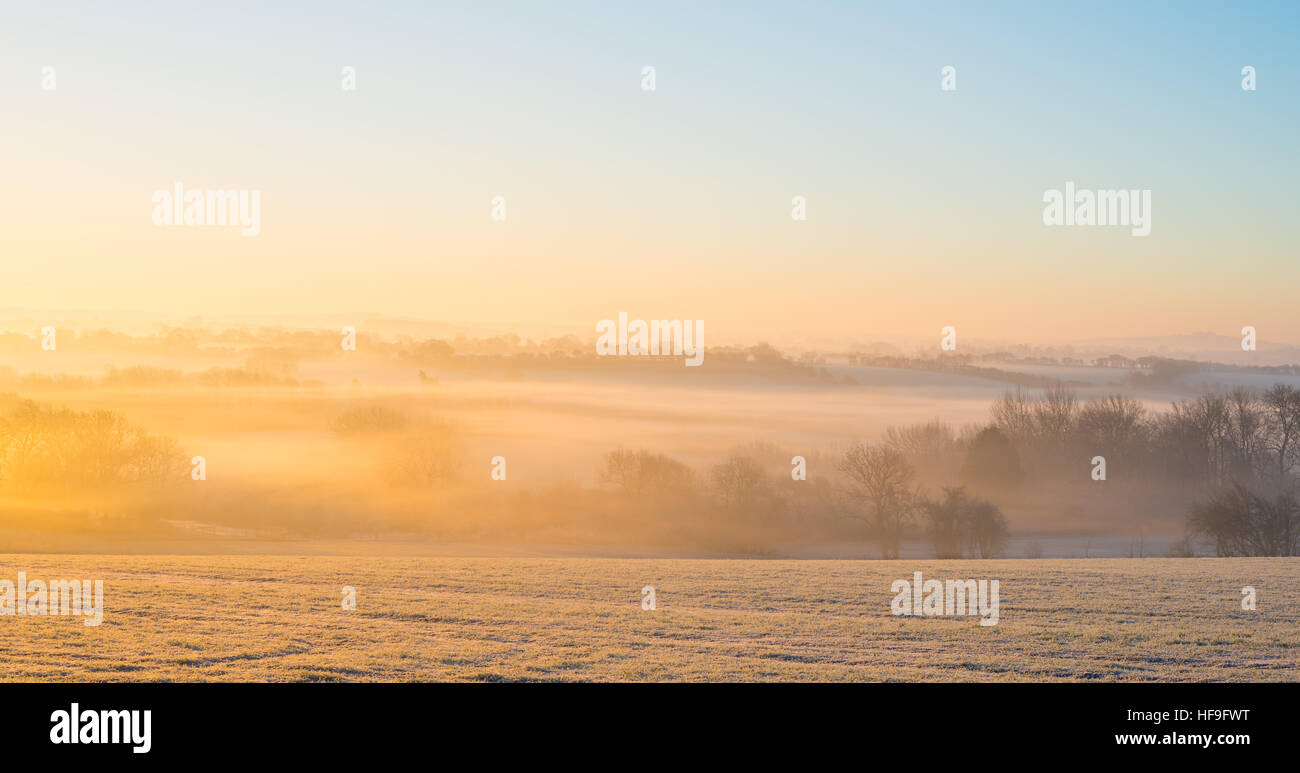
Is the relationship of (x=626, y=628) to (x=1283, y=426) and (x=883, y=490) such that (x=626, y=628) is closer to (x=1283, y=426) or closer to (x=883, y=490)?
(x=883, y=490)

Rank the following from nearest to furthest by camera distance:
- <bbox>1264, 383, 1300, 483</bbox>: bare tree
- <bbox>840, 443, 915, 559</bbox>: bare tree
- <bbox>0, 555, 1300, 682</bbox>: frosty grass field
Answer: <bbox>0, 555, 1300, 682</bbox>: frosty grass field, <bbox>840, 443, 915, 559</bbox>: bare tree, <bbox>1264, 383, 1300, 483</bbox>: bare tree

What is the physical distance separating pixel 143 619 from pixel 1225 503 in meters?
77.2

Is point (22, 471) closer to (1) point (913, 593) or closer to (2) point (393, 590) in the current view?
(2) point (393, 590)

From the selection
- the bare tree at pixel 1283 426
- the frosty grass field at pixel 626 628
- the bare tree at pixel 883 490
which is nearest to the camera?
the frosty grass field at pixel 626 628

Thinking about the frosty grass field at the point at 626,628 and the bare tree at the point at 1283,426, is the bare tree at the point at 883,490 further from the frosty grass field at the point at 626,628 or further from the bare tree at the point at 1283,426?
the frosty grass field at the point at 626,628

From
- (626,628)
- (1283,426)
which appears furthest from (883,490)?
(626,628)

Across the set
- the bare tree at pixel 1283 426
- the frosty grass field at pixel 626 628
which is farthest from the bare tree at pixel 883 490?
the frosty grass field at pixel 626 628

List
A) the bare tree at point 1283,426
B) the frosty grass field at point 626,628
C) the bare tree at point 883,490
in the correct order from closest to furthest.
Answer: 1. the frosty grass field at point 626,628
2. the bare tree at point 883,490
3. the bare tree at point 1283,426

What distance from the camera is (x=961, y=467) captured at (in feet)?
361

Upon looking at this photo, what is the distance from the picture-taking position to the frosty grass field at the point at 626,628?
16.1 meters

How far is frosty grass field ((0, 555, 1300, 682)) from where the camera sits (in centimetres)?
1608

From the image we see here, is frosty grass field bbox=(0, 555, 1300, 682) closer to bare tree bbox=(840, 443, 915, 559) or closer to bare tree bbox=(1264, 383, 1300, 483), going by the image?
bare tree bbox=(840, 443, 915, 559)

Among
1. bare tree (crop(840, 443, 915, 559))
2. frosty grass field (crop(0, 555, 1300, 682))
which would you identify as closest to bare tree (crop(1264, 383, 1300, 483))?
bare tree (crop(840, 443, 915, 559))
